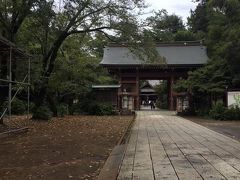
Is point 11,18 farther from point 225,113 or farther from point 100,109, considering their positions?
point 100,109

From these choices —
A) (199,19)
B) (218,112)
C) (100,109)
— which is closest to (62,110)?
(100,109)

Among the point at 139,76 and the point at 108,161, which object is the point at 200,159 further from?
the point at 139,76

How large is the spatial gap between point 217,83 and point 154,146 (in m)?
22.5

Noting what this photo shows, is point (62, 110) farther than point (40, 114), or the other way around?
point (62, 110)

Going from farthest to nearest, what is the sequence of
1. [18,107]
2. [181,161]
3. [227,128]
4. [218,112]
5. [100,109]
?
1. [100,109]
2. [18,107]
3. [218,112]
4. [227,128]
5. [181,161]

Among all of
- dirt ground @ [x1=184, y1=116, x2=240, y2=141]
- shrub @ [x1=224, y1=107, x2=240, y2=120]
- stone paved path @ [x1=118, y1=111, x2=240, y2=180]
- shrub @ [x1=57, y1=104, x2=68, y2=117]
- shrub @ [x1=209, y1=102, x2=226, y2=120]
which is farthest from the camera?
shrub @ [x1=57, y1=104, x2=68, y2=117]

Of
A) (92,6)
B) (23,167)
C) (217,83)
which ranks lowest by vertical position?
(23,167)

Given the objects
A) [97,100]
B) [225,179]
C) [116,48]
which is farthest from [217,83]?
[225,179]

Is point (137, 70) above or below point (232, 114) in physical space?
above

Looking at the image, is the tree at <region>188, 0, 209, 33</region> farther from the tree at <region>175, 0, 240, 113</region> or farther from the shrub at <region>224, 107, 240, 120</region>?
the shrub at <region>224, 107, 240, 120</region>

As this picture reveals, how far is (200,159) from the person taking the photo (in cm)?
1016

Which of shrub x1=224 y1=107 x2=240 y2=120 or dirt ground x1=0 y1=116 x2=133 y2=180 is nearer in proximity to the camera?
dirt ground x1=0 y1=116 x2=133 y2=180

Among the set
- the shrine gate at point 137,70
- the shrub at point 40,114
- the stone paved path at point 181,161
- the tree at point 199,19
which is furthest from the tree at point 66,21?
the tree at point 199,19

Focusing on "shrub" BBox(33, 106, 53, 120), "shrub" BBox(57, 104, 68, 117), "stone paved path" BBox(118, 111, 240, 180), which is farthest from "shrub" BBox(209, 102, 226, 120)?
"stone paved path" BBox(118, 111, 240, 180)
